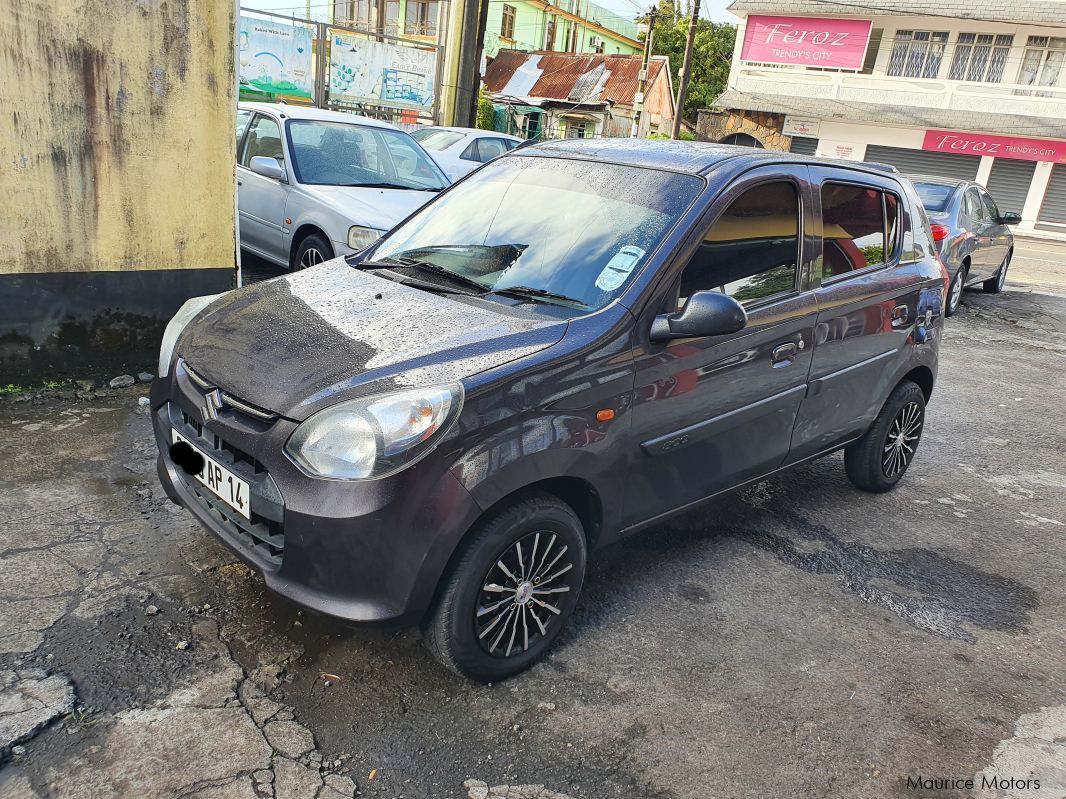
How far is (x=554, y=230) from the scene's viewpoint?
3.31 m

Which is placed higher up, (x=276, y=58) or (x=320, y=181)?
(x=276, y=58)

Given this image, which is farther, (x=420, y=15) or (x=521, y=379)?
(x=420, y=15)

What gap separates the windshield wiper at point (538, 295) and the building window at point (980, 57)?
34.4 meters

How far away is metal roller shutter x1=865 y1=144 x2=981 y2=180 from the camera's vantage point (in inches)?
1205

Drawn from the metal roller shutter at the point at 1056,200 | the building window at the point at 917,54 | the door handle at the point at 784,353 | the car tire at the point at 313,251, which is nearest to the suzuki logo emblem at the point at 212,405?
the door handle at the point at 784,353

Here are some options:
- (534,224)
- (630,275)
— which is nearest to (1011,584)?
(630,275)

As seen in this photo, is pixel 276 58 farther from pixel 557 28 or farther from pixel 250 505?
pixel 557 28

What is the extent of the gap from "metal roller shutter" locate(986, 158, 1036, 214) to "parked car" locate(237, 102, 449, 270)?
95.1 feet

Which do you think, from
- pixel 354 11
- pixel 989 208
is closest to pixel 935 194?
pixel 989 208

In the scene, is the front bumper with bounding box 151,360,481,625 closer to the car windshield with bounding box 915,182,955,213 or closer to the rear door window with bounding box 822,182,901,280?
the rear door window with bounding box 822,182,901,280

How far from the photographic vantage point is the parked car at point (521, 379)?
97.9 inches

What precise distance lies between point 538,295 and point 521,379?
0.57 m

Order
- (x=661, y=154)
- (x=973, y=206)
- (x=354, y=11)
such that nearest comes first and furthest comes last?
(x=661, y=154) → (x=973, y=206) → (x=354, y=11)

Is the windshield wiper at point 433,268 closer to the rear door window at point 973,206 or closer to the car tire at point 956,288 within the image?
the car tire at point 956,288
